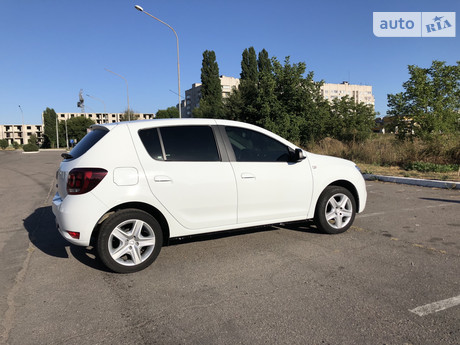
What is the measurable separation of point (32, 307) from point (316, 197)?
356cm

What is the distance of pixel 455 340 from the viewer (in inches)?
92.4

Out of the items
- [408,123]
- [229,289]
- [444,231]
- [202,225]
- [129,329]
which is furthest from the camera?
[408,123]

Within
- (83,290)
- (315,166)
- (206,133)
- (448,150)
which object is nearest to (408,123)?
(448,150)

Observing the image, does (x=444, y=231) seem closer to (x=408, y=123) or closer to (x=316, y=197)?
(x=316, y=197)

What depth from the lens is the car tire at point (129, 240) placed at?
3.55m

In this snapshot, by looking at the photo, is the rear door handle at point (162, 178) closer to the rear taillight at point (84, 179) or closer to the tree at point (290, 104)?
the rear taillight at point (84, 179)

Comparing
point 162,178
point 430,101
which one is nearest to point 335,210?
point 162,178

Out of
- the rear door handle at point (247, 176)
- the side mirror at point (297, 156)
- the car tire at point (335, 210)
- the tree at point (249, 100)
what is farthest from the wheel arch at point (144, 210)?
the tree at point (249, 100)

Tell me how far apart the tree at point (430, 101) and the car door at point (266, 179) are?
14933mm

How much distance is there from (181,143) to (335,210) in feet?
8.17

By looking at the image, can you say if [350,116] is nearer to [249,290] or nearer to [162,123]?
[162,123]

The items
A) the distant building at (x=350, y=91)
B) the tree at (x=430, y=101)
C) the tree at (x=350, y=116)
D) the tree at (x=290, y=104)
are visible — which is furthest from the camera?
the distant building at (x=350, y=91)

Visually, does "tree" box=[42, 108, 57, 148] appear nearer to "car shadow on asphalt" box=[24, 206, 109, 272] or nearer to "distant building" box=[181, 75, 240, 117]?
"distant building" box=[181, 75, 240, 117]

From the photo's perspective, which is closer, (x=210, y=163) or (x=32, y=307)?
(x=32, y=307)
